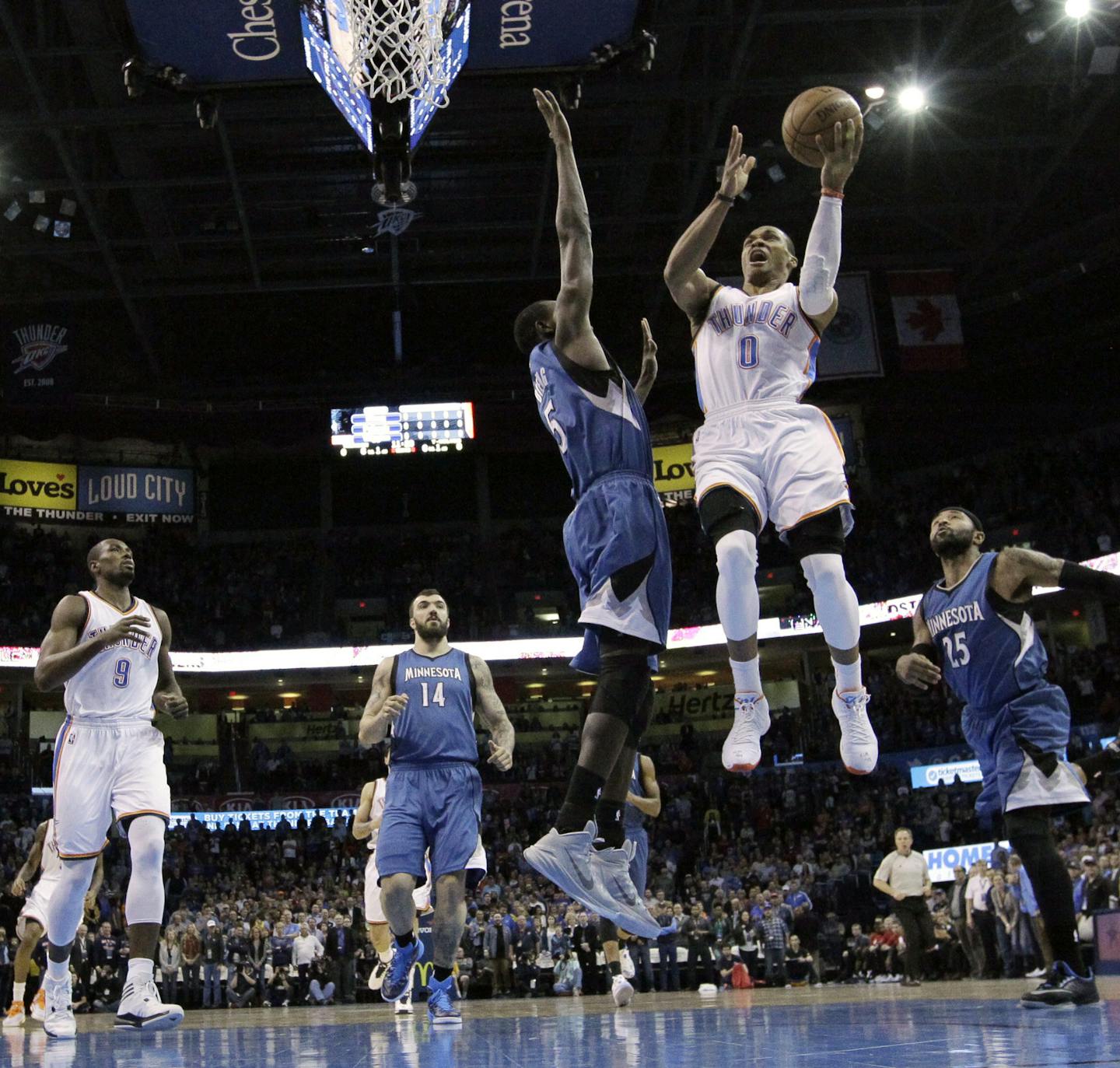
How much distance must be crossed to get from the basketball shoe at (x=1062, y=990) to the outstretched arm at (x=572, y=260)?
3203 millimetres

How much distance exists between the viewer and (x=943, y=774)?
1043 inches

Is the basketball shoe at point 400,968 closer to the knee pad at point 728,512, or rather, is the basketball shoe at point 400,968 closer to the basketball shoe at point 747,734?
the basketball shoe at point 747,734

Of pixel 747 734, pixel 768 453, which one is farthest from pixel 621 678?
pixel 768 453

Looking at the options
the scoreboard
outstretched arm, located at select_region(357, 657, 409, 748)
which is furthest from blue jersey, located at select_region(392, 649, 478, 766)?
the scoreboard

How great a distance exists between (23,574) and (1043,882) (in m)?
30.7

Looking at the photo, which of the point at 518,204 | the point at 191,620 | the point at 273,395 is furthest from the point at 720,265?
the point at 191,620

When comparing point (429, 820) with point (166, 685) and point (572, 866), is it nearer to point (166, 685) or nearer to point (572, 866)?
point (166, 685)

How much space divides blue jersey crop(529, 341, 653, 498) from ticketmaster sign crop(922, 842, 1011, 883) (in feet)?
59.4

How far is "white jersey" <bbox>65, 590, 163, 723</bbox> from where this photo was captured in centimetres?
689

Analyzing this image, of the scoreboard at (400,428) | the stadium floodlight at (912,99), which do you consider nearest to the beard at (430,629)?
the stadium floodlight at (912,99)

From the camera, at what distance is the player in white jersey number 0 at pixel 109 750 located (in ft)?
21.3

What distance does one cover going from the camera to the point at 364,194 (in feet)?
81.1

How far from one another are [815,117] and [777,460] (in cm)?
146

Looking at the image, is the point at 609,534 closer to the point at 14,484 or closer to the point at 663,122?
the point at 663,122
